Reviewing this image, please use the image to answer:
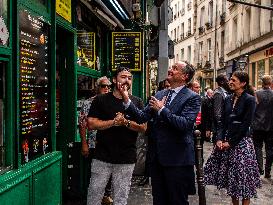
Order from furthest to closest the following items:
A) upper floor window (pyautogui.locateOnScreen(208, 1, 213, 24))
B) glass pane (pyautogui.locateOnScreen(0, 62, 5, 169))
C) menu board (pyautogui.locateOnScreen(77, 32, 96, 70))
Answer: upper floor window (pyautogui.locateOnScreen(208, 1, 213, 24)), menu board (pyautogui.locateOnScreen(77, 32, 96, 70)), glass pane (pyautogui.locateOnScreen(0, 62, 5, 169))

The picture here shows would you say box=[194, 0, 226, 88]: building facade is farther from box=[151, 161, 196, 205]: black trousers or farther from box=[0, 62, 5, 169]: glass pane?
box=[0, 62, 5, 169]: glass pane

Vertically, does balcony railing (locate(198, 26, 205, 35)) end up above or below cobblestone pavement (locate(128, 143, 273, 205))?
above

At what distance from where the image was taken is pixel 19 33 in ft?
15.6

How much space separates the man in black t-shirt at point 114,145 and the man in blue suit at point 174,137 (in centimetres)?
30

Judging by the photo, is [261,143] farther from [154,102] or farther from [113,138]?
[154,102]

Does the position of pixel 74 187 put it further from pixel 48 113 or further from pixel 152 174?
pixel 152 174

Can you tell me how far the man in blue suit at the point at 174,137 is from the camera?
484 cm

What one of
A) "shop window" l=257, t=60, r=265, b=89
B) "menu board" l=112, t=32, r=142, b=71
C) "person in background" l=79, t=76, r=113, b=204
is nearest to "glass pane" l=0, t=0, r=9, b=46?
"person in background" l=79, t=76, r=113, b=204

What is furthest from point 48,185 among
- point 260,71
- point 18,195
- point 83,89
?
point 260,71

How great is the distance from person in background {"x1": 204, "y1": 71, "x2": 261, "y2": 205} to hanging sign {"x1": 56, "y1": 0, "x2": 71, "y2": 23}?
2.36 meters

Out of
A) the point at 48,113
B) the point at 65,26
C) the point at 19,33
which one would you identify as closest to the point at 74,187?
the point at 48,113

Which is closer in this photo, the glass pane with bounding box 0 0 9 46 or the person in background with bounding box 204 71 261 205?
the glass pane with bounding box 0 0 9 46

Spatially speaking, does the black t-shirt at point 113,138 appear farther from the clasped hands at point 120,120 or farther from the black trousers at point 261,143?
the black trousers at point 261,143

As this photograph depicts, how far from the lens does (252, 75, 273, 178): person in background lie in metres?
10.0
